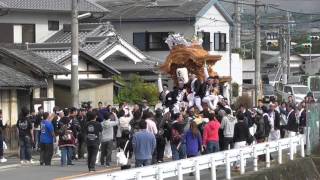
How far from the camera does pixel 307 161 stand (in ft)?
71.5

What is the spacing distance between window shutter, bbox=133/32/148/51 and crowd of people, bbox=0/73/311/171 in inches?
1033

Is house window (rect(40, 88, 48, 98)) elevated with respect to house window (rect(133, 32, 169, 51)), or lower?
lower

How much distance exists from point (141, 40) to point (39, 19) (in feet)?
43.8

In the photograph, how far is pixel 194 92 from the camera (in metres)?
23.2

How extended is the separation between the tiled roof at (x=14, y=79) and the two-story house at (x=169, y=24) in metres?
21.3

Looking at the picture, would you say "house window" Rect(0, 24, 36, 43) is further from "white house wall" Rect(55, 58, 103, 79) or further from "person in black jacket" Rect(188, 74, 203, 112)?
"person in black jacket" Rect(188, 74, 203, 112)

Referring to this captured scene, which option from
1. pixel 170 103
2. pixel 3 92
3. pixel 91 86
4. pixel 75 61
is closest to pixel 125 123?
pixel 170 103

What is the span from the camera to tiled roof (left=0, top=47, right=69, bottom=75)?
2981 cm

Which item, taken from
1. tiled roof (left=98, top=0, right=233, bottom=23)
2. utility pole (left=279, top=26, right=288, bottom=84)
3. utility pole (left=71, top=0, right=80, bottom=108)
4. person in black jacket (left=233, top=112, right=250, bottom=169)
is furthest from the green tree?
utility pole (left=279, top=26, right=288, bottom=84)

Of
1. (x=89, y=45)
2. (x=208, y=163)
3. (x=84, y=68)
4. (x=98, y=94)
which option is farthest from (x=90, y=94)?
(x=208, y=163)

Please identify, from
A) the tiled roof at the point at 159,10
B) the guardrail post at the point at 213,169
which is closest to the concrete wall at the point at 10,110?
the guardrail post at the point at 213,169

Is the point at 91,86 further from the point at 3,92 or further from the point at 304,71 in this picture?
the point at 304,71

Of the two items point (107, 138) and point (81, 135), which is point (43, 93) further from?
point (107, 138)

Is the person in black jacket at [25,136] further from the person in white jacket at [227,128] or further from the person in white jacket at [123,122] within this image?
the person in white jacket at [227,128]
